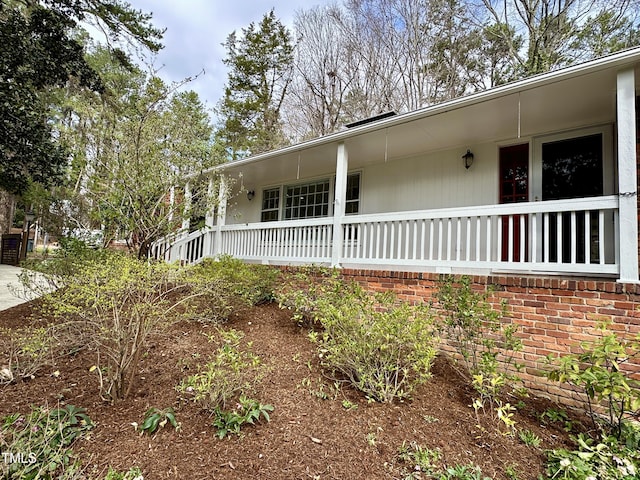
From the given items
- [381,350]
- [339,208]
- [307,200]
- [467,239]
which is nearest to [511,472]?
[381,350]

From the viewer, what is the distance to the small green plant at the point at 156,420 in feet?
8.32

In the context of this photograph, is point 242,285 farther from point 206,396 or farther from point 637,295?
point 637,295

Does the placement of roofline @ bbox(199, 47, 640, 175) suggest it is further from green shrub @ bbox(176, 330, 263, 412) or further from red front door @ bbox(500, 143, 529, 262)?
green shrub @ bbox(176, 330, 263, 412)

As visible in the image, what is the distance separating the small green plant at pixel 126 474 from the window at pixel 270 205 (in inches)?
299

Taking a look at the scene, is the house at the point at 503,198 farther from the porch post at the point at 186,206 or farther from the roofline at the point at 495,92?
the porch post at the point at 186,206

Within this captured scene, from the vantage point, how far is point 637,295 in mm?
3111

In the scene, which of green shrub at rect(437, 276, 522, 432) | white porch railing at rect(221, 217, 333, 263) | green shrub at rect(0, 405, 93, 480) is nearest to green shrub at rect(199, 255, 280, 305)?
white porch railing at rect(221, 217, 333, 263)

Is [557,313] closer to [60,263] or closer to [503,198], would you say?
[503,198]

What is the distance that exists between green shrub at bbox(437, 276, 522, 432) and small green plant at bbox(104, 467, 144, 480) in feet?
8.74

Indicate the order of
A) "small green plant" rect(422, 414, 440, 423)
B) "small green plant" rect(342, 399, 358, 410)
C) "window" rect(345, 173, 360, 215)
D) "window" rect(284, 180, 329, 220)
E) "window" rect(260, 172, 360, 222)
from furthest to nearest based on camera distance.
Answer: "window" rect(284, 180, 329, 220), "window" rect(260, 172, 360, 222), "window" rect(345, 173, 360, 215), "small green plant" rect(342, 399, 358, 410), "small green plant" rect(422, 414, 440, 423)

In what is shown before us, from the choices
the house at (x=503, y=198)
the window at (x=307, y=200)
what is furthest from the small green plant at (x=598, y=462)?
the window at (x=307, y=200)

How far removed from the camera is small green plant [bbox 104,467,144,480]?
2066 mm

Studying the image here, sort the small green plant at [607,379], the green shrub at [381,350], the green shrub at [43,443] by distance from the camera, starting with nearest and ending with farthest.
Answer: the green shrub at [43,443], the small green plant at [607,379], the green shrub at [381,350]

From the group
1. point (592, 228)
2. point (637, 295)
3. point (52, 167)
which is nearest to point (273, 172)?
point (52, 167)
